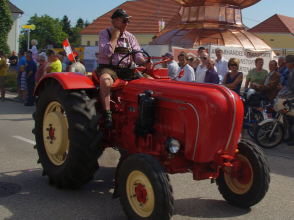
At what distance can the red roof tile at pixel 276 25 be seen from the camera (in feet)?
154

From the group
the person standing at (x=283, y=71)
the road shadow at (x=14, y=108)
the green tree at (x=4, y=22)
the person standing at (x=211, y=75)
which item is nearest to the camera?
the person standing at (x=211, y=75)

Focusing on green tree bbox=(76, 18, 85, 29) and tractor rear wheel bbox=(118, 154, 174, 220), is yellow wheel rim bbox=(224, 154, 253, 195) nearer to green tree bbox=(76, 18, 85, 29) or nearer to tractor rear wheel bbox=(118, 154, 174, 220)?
tractor rear wheel bbox=(118, 154, 174, 220)

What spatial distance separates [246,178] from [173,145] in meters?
0.98

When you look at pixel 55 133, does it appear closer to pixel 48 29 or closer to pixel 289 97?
pixel 289 97

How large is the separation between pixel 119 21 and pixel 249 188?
7.34ft

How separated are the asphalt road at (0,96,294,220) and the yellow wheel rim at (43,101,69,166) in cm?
37

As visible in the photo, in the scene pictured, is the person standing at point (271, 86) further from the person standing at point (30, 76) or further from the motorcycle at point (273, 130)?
the person standing at point (30, 76)

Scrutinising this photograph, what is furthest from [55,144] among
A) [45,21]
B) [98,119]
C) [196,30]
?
[45,21]

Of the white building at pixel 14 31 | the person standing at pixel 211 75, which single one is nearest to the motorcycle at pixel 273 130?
the person standing at pixel 211 75

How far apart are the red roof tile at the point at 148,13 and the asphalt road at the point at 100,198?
43688mm

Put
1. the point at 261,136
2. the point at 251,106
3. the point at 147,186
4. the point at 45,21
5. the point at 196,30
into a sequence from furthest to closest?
1. the point at 45,21
2. the point at 196,30
3. the point at 251,106
4. the point at 261,136
5. the point at 147,186

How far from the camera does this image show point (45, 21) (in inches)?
3819

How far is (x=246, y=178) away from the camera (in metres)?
4.29

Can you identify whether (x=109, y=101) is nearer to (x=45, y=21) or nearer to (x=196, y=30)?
(x=196, y=30)
